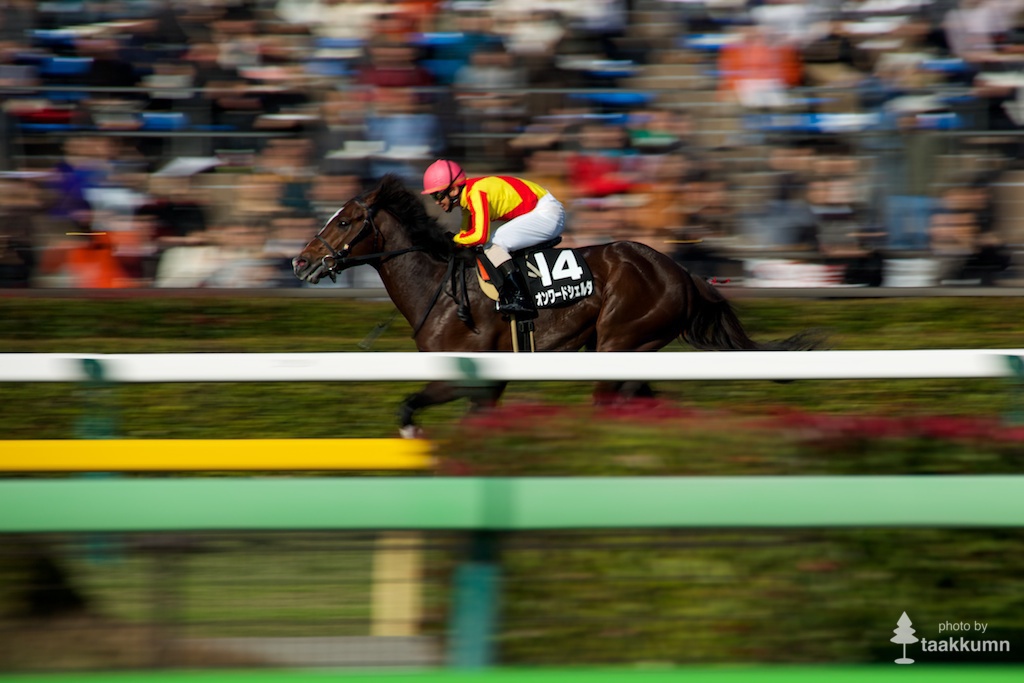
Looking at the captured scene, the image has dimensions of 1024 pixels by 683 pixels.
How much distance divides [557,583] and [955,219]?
6.47 metres

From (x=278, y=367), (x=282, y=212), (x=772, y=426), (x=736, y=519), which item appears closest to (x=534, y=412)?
(x=772, y=426)

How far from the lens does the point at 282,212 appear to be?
27.3 feet

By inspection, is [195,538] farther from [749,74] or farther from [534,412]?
[749,74]

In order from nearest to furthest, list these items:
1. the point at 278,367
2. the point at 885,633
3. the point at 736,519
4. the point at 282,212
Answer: the point at 736,519 < the point at 885,633 < the point at 278,367 < the point at 282,212

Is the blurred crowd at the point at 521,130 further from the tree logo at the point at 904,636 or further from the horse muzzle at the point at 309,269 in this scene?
the tree logo at the point at 904,636

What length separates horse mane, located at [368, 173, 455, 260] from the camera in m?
7.12

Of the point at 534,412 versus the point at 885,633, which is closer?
the point at 885,633

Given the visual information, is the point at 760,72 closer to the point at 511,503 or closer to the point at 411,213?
the point at 411,213

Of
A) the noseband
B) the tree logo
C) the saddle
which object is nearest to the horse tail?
the saddle

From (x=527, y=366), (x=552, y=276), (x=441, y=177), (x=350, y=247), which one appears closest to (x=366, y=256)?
(x=350, y=247)

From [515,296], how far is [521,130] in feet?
7.31

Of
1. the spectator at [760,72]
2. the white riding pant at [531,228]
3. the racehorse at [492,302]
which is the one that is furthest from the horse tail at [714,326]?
the spectator at [760,72]

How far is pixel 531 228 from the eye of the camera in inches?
272

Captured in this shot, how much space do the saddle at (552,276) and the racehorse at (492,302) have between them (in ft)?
0.19
